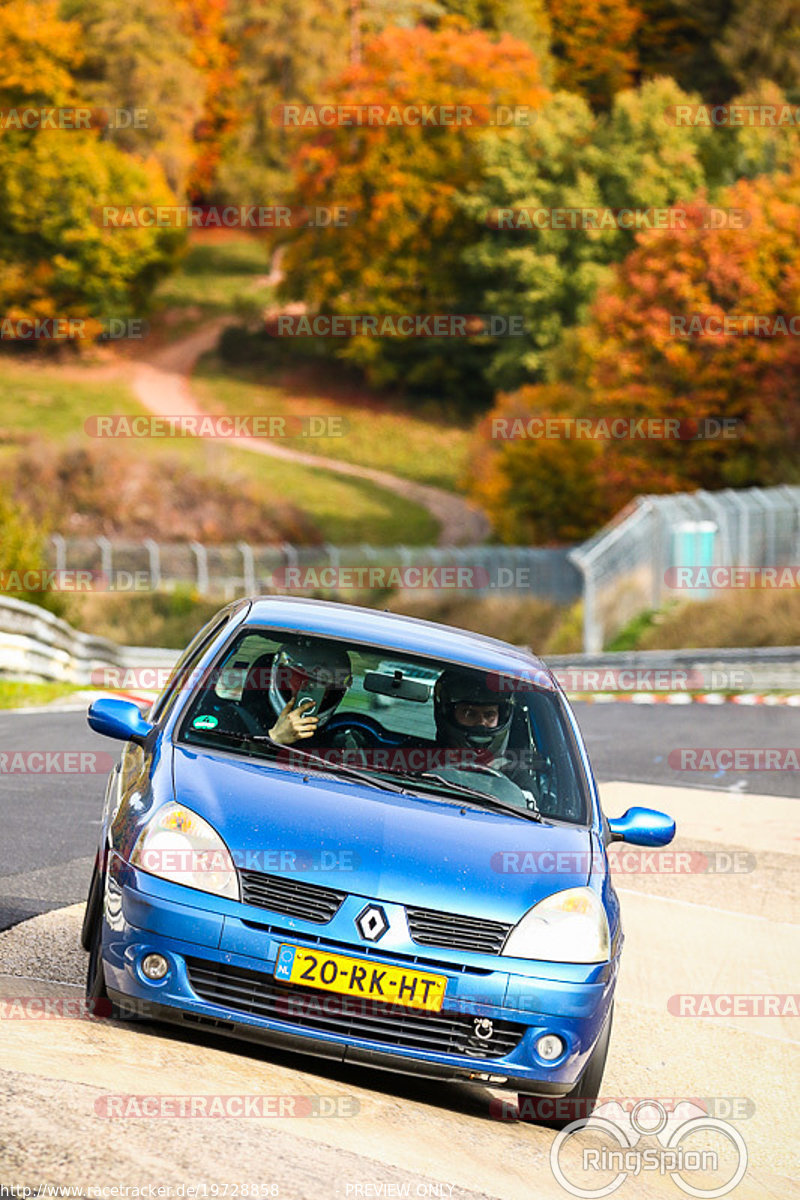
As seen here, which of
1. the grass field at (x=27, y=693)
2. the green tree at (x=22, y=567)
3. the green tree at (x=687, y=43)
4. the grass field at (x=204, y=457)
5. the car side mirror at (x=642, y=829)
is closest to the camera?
the car side mirror at (x=642, y=829)

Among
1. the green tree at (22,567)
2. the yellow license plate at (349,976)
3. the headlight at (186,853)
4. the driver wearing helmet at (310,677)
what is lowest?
the green tree at (22,567)

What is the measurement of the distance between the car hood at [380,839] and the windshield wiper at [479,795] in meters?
0.06

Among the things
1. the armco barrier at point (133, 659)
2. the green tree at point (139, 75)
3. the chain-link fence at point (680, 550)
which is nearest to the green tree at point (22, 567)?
the armco barrier at point (133, 659)

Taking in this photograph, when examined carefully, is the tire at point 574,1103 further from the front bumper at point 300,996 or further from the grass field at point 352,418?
the grass field at point 352,418

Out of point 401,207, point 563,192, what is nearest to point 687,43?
point 401,207

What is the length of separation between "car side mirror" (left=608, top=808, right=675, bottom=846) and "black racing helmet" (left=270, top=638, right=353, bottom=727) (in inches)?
50.5

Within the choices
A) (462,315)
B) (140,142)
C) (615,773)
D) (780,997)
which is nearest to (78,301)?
(140,142)

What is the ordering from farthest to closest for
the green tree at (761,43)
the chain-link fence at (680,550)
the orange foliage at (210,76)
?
the orange foliage at (210,76), the green tree at (761,43), the chain-link fence at (680,550)

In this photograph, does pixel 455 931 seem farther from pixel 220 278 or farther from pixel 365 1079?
pixel 220 278

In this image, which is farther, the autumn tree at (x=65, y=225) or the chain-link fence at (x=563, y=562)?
the autumn tree at (x=65, y=225)

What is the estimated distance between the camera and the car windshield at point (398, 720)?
22.7 feet

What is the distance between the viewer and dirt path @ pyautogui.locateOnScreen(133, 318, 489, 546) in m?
66.7

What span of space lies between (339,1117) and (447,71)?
80219 millimetres

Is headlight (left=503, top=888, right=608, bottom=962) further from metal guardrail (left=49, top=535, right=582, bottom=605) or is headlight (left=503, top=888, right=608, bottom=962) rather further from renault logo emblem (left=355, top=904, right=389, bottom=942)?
metal guardrail (left=49, top=535, right=582, bottom=605)
